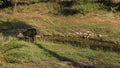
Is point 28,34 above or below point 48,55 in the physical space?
below

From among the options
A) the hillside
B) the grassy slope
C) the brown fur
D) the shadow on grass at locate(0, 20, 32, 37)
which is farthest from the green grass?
the shadow on grass at locate(0, 20, 32, 37)

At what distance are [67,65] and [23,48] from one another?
284cm

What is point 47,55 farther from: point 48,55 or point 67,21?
point 67,21

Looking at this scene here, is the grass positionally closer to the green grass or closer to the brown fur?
the green grass

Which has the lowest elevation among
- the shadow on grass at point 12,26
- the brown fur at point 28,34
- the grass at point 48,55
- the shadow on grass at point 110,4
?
the shadow on grass at point 12,26

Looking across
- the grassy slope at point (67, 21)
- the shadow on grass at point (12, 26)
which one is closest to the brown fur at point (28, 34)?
the grassy slope at point (67, 21)

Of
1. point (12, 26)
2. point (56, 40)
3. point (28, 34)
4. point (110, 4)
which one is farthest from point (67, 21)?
point (56, 40)

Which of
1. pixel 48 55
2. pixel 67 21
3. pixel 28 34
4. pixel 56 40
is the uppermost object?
pixel 48 55

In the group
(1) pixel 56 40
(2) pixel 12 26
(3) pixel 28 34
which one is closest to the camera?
(1) pixel 56 40

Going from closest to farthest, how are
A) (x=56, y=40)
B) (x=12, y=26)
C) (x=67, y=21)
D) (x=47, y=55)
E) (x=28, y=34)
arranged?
(x=47, y=55) < (x=56, y=40) < (x=28, y=34) < (x=12, y=26) < (x=67, y=21)

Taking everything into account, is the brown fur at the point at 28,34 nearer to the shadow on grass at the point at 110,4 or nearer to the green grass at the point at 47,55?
the green grass at the point at 47,55

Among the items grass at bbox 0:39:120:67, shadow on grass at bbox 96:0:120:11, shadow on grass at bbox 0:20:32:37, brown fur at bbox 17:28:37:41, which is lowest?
shadow on grass at bbox 0:20:32:37

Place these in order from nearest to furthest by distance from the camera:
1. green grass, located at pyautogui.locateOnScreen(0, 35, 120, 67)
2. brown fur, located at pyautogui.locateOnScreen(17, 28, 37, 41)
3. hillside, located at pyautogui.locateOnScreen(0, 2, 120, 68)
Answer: hillside, located at pyautogui.locateOnScreen(0, 2, 120, 68), green grass, located at pyautogui.locateOnScreen(0, 35, 120, 67), brown fur, located at pyautogui.locateOnScreen(17, 28, 37, 41)

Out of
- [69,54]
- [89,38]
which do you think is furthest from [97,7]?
[69,54]
